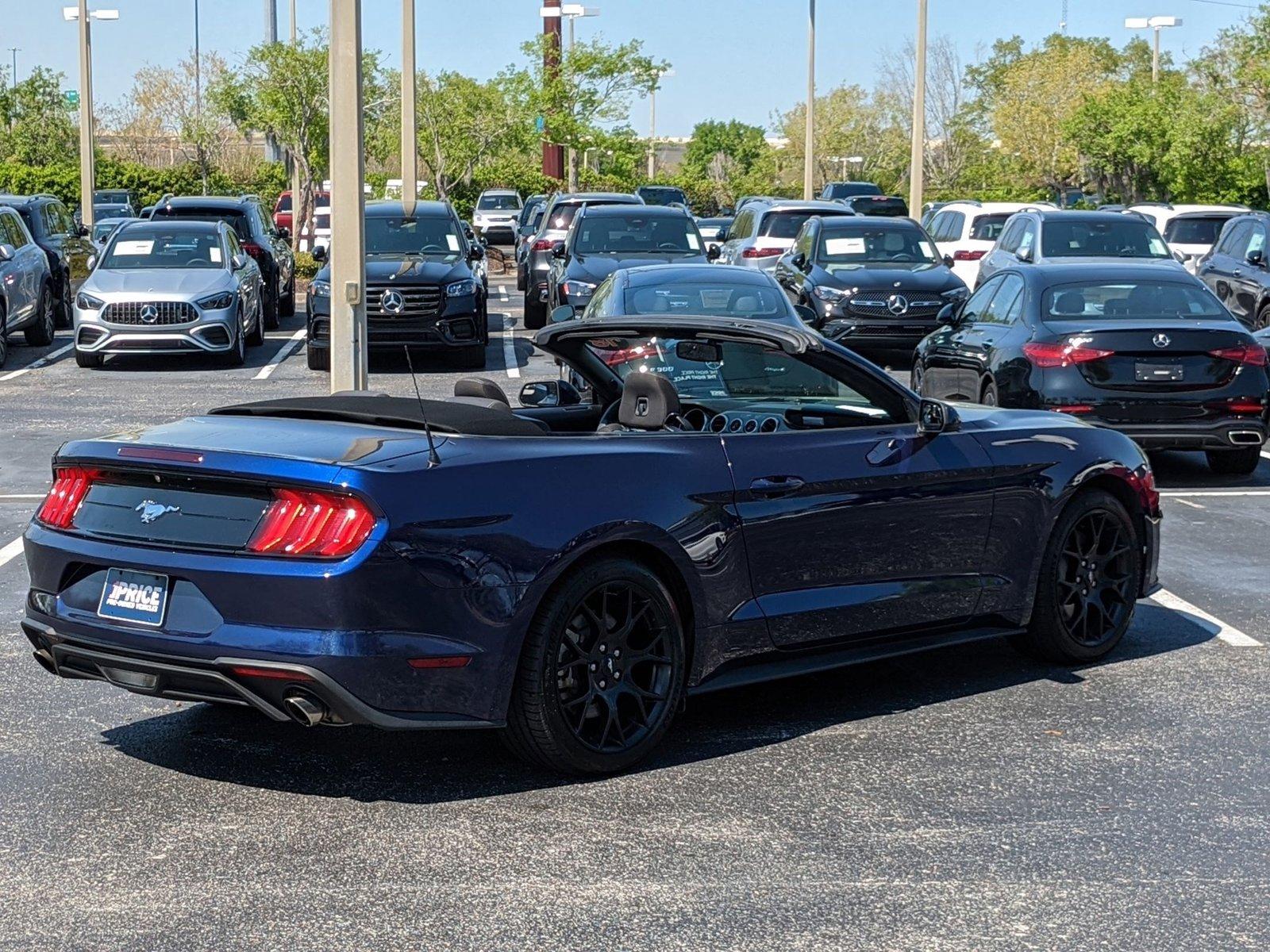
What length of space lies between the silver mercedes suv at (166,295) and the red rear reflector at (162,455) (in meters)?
14.8

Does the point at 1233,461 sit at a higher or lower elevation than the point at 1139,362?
lower

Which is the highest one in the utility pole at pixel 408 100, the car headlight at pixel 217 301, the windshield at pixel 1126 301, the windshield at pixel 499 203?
the utility pole at pixel 408 100

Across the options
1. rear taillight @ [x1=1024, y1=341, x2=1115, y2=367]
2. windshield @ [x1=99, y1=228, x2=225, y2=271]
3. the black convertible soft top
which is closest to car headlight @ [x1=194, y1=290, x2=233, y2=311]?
windshield @ [x1=99, y1=228, x2=225, y2=271]

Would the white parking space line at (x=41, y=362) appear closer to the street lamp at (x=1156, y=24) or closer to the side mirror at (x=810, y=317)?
the side mirror at (x=810, y=317)

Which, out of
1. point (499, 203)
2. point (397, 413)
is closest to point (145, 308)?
point (397, 413)

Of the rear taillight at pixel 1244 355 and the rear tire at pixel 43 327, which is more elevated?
the rear taillight at pixel 1244 355

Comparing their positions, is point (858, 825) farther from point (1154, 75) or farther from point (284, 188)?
point (284, 188)

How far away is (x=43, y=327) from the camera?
75.6 feet

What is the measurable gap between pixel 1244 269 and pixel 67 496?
17.5 metres

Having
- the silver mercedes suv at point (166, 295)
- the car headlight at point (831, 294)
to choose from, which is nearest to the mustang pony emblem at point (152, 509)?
the silver mercedes suv at point (166, 295)

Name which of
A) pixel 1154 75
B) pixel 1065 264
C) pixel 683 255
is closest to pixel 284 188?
pixel 1154 75

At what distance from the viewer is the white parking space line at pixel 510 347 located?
69.4 ft

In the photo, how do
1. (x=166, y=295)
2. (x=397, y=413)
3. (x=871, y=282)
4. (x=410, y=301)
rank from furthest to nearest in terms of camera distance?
(x=871, y=282) < (x=166, y=295) < (x=410, y=301) < (x=397, y=413)

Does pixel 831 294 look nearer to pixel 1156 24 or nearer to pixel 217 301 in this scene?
pixel 217 301
